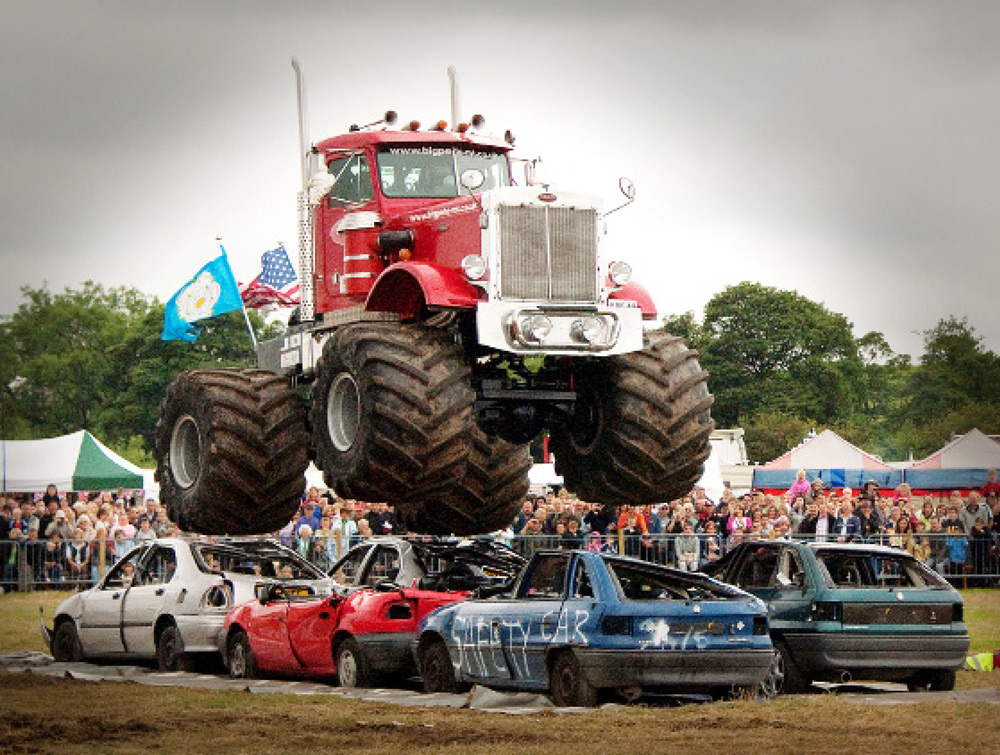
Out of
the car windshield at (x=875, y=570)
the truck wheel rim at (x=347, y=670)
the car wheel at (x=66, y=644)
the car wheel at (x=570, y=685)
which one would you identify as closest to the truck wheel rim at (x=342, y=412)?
the car wheel at (x=570, y=685)

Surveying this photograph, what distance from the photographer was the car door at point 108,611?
21.8m

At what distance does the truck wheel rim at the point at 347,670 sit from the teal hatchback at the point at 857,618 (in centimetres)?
376

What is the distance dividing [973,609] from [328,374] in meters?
13.3

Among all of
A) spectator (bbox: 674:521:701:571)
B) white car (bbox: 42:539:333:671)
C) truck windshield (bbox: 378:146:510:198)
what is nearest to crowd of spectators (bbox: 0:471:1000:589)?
spectator (bbox: 674:521:701:571)

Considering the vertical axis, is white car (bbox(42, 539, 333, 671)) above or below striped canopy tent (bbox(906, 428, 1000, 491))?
below

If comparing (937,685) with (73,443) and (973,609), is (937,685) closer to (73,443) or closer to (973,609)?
(973,609)

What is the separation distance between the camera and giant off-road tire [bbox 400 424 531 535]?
56.2 ft

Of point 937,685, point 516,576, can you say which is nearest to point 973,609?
point 937,685

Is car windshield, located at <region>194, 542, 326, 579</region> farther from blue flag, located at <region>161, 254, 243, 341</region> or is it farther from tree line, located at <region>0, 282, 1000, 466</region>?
tree line, located at <region>0, 282, 1000, 466</region>

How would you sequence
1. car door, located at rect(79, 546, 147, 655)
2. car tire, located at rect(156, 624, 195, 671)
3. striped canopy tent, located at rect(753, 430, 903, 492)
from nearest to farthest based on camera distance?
car tire, located at rect(156, 624, 195, 671), car door, located at rect(79, 546, 147, 655), striped canopy tent, located at rect(753, 430, 903, 492)

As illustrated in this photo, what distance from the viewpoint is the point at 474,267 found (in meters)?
15.6

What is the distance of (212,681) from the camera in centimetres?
1936

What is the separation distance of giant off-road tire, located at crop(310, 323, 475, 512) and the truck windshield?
2.26m

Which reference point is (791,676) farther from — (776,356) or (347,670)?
(776,356)
